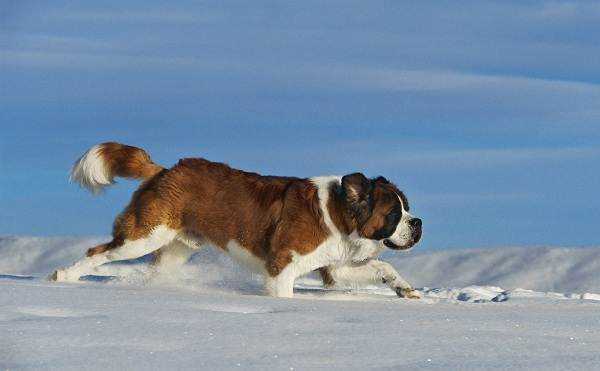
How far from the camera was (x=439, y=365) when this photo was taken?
175 inches

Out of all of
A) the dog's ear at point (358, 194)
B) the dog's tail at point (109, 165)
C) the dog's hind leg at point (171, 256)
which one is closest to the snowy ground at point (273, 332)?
the dog's hind leg at point (171, 256)

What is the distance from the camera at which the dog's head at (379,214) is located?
8539mm

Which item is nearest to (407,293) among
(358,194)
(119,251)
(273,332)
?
(358,194)

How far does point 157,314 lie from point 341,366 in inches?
67.2

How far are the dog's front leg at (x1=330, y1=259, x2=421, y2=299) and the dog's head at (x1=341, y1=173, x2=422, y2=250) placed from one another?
0.43m

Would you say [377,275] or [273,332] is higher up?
[377,275]

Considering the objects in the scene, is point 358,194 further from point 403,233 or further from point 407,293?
point 407,293

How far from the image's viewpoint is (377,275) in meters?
8.93

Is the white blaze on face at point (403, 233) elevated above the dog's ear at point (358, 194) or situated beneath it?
situated beneath

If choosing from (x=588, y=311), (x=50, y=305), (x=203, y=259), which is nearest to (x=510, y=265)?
(x=203, y=259)

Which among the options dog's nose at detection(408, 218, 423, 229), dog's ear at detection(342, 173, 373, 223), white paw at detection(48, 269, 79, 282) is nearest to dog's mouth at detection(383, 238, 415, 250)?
dog's nose at detection(408, 218, 423, 229)

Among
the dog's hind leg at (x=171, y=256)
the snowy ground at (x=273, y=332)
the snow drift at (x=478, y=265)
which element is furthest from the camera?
the snow drift at (x=478, y=265)

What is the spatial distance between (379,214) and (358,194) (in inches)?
10.5

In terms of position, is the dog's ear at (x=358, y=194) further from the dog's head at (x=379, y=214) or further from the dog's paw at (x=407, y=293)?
the dog's paw at (x=407, y=293)
